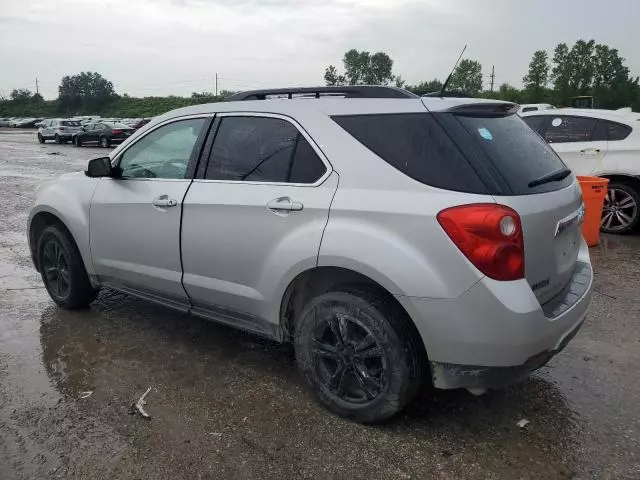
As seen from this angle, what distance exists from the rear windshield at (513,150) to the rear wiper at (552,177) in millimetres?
15

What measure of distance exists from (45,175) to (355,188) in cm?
1468

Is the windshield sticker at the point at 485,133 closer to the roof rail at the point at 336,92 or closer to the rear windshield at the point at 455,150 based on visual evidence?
the rear windshield at the point at 455,150

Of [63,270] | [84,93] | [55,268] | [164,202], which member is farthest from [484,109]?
[84,93]

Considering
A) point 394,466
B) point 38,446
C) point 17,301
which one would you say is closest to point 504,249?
point 394,466

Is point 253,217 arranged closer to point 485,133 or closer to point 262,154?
point 262,154

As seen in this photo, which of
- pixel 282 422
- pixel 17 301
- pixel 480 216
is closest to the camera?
pixel 480 216

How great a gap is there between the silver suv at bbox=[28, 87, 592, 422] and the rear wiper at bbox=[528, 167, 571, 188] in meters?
0.02

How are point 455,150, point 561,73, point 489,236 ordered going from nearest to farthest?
point 489,236 → point 455,150 → point 561,73

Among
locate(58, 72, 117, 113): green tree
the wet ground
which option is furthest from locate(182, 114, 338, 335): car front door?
locate(58, 72, 117, 113): green tree

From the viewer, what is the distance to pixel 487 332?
247 cm

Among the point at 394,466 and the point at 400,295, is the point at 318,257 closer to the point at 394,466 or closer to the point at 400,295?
the point at 400,295

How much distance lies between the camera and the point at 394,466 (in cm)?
261

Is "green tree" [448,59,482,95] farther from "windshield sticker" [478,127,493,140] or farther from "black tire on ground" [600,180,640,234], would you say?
"windshield sticker" [478,127,493,140]

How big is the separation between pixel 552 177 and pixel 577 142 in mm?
5456
